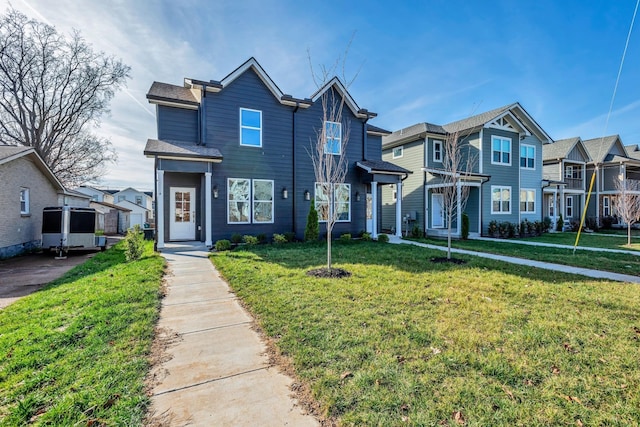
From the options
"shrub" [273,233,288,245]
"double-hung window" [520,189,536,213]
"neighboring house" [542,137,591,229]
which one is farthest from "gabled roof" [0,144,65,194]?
"neighboring house" [542,137,591,229]

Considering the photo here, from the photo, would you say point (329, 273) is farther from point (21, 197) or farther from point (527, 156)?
point (527, 156)

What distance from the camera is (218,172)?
11.5 meters

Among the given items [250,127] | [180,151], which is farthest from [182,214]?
[250,127]

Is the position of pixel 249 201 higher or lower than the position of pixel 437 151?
lower

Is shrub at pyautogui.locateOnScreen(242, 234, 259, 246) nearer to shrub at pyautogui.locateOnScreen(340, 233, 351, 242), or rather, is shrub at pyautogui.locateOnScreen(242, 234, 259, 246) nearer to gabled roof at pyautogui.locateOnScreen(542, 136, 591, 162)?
shrub at pyautogui.locateOnScreen(340, 233, 351, 242)

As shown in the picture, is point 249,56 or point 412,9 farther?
point 249,56

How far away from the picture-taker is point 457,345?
3416 mm

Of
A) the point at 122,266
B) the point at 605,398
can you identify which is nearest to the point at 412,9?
the point at 605,398

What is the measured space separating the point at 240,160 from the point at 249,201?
67.3 inches

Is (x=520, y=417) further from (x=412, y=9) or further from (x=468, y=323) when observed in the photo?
(x=412, y=9)

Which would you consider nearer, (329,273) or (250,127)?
(329,273)

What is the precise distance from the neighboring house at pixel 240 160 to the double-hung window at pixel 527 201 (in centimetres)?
1139

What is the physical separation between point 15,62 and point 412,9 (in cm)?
2536

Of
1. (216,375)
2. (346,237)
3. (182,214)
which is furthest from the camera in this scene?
(346,237)
